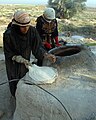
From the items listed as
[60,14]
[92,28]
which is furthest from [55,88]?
[60,14]

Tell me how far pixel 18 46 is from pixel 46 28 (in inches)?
45.0

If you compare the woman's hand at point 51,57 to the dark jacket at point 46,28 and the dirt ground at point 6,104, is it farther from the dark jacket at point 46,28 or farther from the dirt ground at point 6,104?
the dark jacket at point 46,28

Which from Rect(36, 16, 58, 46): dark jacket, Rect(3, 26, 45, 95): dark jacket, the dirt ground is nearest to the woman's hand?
Rect(3, 26, 45, 95): dark jacket

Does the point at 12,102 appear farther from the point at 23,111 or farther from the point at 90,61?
the point at 90,61

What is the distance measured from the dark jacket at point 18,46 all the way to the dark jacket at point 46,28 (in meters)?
0.84

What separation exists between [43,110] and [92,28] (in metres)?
24.6

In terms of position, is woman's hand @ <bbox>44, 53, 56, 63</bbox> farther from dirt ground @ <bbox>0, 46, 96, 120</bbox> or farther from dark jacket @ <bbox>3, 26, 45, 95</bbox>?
dirt ground @ <bbox>0, 46, 96, 120</bbox>

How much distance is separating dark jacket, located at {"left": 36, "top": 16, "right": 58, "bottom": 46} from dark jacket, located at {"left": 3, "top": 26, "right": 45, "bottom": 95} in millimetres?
842

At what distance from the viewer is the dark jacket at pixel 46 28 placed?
6.22 meters

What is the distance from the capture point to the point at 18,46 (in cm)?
529

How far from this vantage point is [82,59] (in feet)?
18.4

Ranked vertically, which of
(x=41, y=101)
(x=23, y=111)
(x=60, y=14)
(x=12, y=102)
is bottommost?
(x=60, y=14)

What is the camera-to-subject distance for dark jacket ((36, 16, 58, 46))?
622cm

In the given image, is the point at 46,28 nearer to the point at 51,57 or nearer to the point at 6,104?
the point at 51,57
